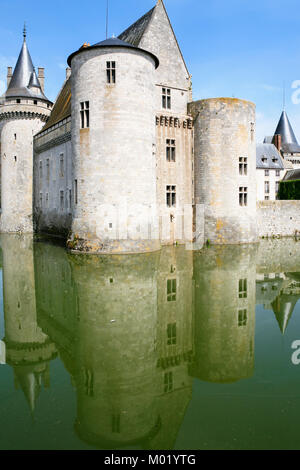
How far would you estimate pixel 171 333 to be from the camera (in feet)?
21.7

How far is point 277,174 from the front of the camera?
134ft

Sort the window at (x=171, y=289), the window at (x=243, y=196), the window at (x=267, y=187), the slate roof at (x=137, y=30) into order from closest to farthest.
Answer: the window at (x=171, y=289) < the slate roof at (x=137, y=30) < the window at (x=243, y=196) < the window at (x=267, y=187)

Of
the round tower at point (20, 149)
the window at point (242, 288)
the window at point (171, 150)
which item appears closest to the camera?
the window at point (242, 288)

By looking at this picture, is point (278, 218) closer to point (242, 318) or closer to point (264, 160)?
point (242, 318)

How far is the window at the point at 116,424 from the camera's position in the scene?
3.94 m

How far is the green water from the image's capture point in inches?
153

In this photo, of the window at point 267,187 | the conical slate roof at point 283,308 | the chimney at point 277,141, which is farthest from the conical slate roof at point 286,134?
the conical slate roof at point 283,308

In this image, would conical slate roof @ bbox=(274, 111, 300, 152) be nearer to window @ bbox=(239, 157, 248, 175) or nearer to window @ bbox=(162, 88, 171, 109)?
window @ bbox=(239, 157, 248, 175)

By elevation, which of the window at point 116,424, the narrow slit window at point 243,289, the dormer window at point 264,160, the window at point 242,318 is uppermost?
the dormer window at point 264,160

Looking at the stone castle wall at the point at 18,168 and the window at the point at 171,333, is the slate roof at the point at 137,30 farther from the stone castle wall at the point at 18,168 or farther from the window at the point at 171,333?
the window at the point at 171,333

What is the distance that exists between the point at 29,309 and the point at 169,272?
16.0 ft
